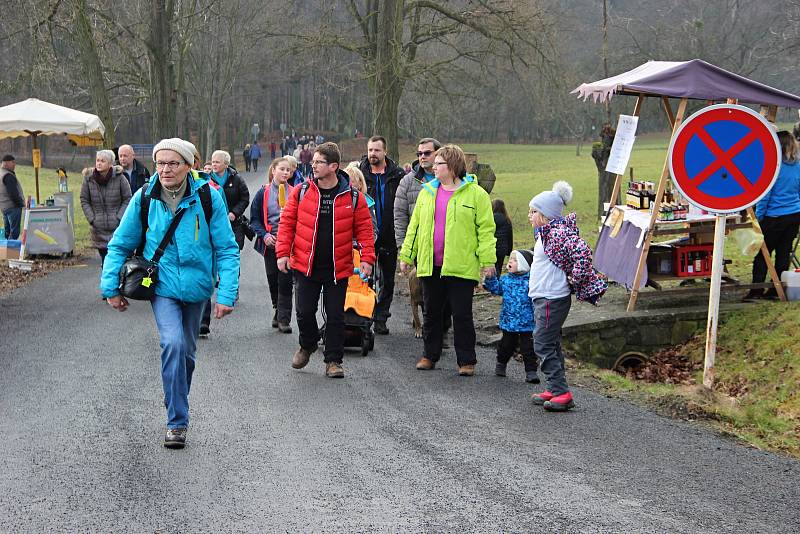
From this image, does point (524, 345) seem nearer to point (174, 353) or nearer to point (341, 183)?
point (341, 183)

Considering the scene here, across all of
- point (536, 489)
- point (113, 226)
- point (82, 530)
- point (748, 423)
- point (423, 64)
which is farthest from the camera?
point (423, 64)

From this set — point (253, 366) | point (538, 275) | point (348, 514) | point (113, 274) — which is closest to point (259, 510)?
point (348, 514)

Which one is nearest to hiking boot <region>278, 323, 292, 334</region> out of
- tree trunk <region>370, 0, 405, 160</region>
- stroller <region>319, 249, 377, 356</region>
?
stroller <region>319, 249, 377, 356</region>

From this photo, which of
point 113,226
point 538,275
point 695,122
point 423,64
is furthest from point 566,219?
point 423,64

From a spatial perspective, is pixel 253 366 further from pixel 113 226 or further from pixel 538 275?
pixel 113 226

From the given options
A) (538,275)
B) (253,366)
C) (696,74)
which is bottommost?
(253,366)

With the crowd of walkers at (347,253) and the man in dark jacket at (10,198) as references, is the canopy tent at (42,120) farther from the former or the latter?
the crowd of walkers at (347,253)

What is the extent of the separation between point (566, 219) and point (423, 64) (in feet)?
60.4

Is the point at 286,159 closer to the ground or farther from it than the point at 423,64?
closer to the ground

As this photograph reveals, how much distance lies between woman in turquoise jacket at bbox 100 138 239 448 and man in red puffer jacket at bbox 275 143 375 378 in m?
2.14

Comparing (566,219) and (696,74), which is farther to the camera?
(696,74)

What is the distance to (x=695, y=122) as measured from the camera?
8.20 metres

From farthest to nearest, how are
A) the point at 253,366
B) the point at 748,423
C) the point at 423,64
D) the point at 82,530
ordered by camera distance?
1. the point at 423,64
2. the point at 253,366
3. the point at 748,423
4. the point at 82,530

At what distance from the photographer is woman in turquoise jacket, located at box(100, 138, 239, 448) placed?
261 inches
